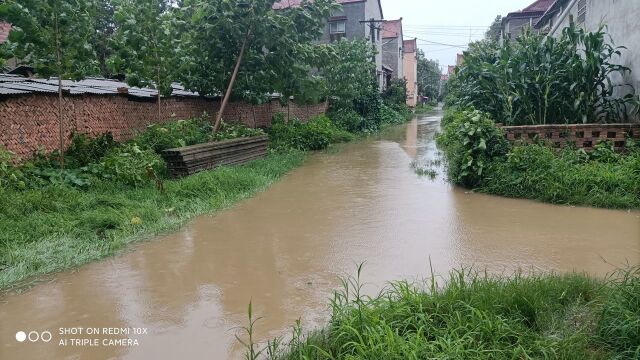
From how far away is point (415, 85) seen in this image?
5294cm

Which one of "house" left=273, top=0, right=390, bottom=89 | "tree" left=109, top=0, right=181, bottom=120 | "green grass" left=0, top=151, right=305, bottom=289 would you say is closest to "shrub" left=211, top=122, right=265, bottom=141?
"tree" left=109, top=0, right=181, bottom=120

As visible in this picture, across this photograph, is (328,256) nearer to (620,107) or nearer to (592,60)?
(592,60)

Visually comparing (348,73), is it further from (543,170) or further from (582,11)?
(543,170)

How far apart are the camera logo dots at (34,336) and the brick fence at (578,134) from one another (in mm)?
7779

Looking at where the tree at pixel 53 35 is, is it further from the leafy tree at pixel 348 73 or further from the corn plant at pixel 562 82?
the leafy tree at pixel 348 73

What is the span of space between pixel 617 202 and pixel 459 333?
4.99 meters

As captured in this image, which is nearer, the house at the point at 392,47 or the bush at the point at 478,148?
the bush at the point at 478,148

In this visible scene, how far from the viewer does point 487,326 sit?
313 cm

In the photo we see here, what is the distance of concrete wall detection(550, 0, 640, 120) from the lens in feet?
29.1

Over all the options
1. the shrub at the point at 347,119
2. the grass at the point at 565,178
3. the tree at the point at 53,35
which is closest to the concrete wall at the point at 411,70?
the shrub at the point at 347,119

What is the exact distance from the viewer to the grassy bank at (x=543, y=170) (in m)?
7.14

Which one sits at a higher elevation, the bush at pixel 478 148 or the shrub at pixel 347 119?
the shrub at pixel 347 119

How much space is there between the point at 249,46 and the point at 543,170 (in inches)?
324

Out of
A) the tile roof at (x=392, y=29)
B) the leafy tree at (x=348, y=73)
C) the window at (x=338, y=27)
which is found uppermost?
the tile roof at (x=392, y=29)
